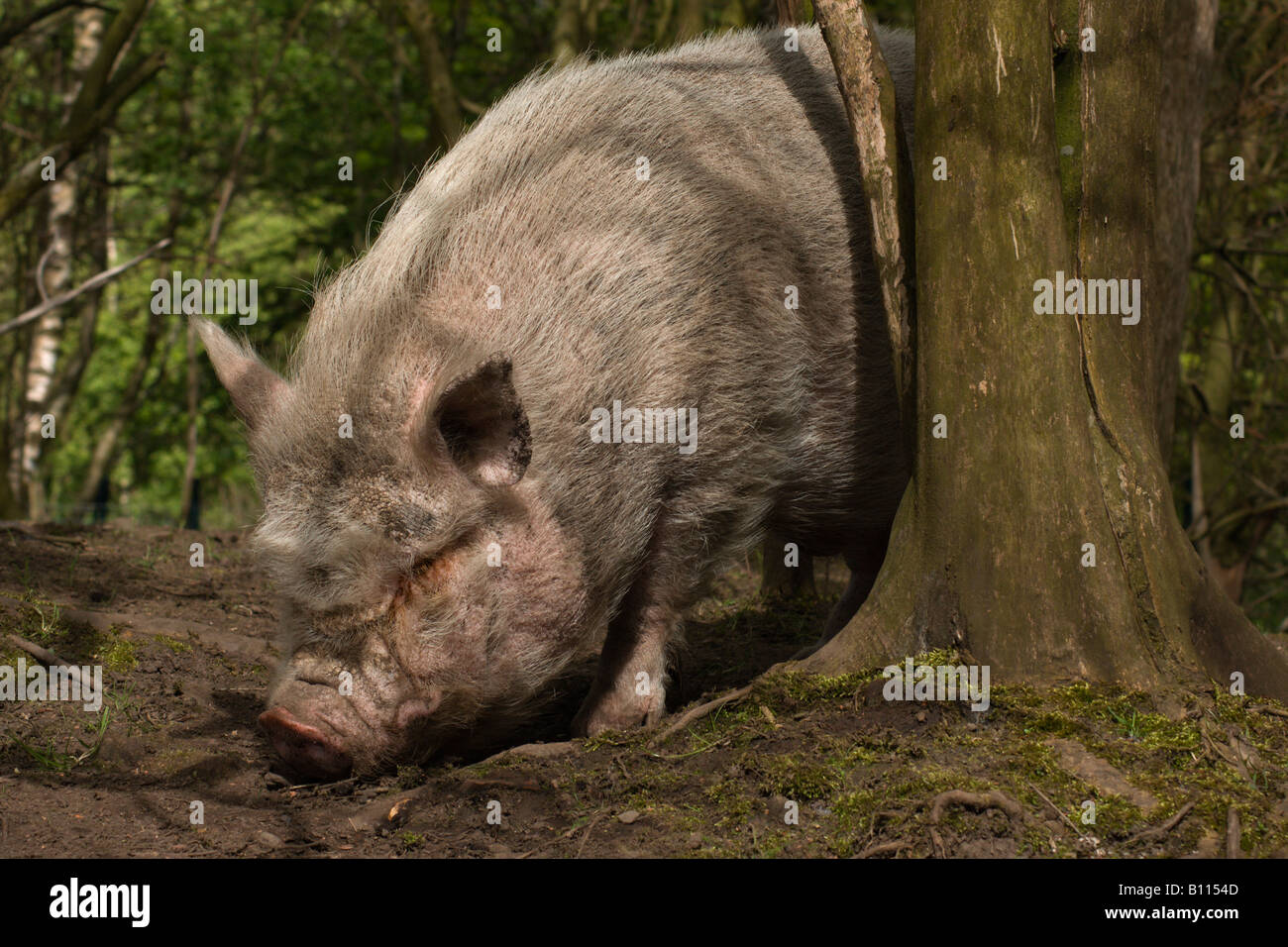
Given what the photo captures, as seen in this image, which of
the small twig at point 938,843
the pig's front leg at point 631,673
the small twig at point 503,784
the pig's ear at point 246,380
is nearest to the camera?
the small twig at point 938,843

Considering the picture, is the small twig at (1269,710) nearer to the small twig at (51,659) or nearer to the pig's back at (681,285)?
the pig's back at (681,285)

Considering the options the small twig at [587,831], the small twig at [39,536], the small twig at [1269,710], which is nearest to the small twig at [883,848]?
the small twig at [587,831]

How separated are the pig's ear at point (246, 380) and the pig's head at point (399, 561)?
28 cm

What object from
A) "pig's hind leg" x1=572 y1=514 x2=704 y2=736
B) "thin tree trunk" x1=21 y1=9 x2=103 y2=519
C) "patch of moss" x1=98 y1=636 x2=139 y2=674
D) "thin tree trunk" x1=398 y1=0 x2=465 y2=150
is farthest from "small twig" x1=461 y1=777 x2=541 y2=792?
"thin tree trunk" x1=21 y1=9 x2=103 y2=519

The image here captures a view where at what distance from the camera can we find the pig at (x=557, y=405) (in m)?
3.94

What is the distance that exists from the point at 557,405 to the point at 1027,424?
1.44 meters

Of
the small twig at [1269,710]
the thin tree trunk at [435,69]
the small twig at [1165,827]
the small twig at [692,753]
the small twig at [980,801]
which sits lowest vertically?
the small twig at [1165,827]

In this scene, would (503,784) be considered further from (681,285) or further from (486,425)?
(681,285)

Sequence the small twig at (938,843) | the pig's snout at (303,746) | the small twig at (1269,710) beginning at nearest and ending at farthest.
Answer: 1. the small twig at (938,843)
2. the small twig at (1269,710)
3. the pig's snout at (303,746)

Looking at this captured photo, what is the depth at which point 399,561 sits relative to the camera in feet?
12.8

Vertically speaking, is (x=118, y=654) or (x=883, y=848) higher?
(x=118, y=654)

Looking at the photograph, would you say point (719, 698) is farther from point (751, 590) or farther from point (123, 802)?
point (751, 590)

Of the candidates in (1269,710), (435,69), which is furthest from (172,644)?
(435,69)

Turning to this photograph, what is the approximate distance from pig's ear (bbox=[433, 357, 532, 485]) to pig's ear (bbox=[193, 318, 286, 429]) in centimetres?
74
